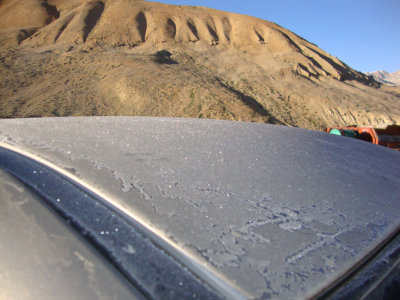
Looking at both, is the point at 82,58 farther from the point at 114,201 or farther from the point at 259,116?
the point at 114,201

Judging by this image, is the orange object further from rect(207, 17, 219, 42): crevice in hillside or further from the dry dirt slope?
rect(207, 17, 219, 42): crevice in hillside

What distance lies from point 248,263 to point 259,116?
25609 mm

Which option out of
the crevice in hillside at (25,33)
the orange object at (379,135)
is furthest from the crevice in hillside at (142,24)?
the orange object at (379,135)

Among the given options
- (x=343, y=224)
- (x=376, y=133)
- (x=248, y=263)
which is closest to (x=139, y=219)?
(x=248, y=263)

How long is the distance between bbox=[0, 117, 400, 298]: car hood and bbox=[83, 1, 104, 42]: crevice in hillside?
131 ft

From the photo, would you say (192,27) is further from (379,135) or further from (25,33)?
(379,135)

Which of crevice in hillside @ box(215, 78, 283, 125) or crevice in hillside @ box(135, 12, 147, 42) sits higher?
crevice in hillside @ box(135, 12, 147, 42)

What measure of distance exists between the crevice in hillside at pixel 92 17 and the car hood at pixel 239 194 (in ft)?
131

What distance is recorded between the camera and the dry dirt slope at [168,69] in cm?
2571

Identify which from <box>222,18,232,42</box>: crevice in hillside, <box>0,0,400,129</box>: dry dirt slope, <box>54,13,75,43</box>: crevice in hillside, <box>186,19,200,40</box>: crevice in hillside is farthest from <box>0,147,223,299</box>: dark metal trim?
<box>222,18,232,42</box>: crevice in hillside

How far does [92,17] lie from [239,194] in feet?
152

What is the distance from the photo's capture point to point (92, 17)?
4078 centimetres

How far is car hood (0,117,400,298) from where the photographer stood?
0.69 meters

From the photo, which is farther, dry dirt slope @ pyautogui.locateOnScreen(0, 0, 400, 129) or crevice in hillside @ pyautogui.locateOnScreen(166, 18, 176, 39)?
crevice in hillside @ pyautogui.locateOnScreen(166, 18, 176, 39)
